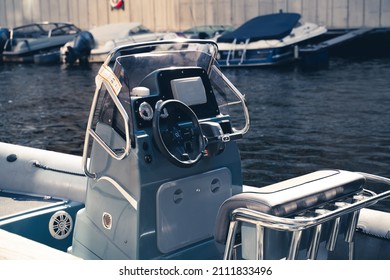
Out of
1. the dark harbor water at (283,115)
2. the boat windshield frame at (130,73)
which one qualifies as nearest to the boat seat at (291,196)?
the boat windshield frame at (130,73)

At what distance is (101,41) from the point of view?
1147 inches

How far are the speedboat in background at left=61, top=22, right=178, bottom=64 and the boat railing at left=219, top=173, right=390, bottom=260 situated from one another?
23.4 m

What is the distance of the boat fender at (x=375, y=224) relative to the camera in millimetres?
4941

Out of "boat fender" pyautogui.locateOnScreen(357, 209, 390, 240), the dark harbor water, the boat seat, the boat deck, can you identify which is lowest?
the dark harbor water

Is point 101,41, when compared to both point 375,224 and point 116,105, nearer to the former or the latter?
point 375,224

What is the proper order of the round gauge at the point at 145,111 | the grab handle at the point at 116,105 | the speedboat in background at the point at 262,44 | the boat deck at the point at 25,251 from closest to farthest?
the boat deck at the point at 25,251
the grab handle at the point at 116,105
the round gauge at the point at 145,111
the speedboat in background at the point at 262,44

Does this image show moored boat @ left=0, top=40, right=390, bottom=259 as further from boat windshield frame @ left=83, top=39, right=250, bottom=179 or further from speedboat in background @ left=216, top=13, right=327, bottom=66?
speedboat in background @ left=216, top=13, right=327, bottom=66

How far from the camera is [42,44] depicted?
30.2 m

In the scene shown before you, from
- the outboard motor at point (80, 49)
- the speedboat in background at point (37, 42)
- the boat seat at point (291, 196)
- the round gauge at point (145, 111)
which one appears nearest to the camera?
the boat seat at point (291, 196)

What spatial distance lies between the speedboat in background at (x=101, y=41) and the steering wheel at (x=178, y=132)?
22.8 meters

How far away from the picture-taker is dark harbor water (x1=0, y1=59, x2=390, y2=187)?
12.4m

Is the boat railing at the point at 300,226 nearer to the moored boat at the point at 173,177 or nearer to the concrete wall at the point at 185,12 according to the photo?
the moored boat at the point at 173,177

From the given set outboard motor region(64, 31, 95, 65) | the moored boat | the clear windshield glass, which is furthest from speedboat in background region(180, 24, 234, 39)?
the moored boat

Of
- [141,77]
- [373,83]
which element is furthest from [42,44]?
[141,77]
